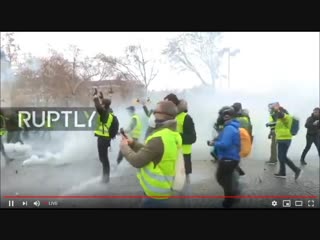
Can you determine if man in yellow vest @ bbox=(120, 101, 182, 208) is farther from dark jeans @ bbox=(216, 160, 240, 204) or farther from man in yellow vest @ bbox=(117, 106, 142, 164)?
dark jeans @ bbox=(216, 160, 240, 204)

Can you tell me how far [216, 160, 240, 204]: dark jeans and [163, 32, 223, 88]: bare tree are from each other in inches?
33.3

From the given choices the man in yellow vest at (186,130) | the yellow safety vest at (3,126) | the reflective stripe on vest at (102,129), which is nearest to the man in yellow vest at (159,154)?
the man in yellow vest at (186,130)

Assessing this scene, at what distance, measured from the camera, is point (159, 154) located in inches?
147

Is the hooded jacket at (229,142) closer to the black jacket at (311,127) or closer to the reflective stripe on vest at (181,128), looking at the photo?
the reflective stripe on vest at (181,128)

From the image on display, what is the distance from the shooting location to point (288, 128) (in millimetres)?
4773

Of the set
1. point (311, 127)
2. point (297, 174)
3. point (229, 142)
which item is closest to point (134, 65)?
point (229, 142)

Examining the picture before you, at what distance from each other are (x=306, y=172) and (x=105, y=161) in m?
2.12

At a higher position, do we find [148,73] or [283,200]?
[148,73]

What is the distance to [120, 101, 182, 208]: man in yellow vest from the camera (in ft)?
12.2

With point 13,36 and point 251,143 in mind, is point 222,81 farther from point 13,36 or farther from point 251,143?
point 13,36

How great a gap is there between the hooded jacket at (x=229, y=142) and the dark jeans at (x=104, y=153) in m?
1.14

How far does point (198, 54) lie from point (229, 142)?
3.15 ft

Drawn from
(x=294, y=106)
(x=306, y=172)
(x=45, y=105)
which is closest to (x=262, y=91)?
(x=294, y=106)

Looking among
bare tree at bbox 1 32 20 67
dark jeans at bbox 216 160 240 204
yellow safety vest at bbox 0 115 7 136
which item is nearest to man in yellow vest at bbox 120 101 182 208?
dark jeans at bbox 216 160 240 204
